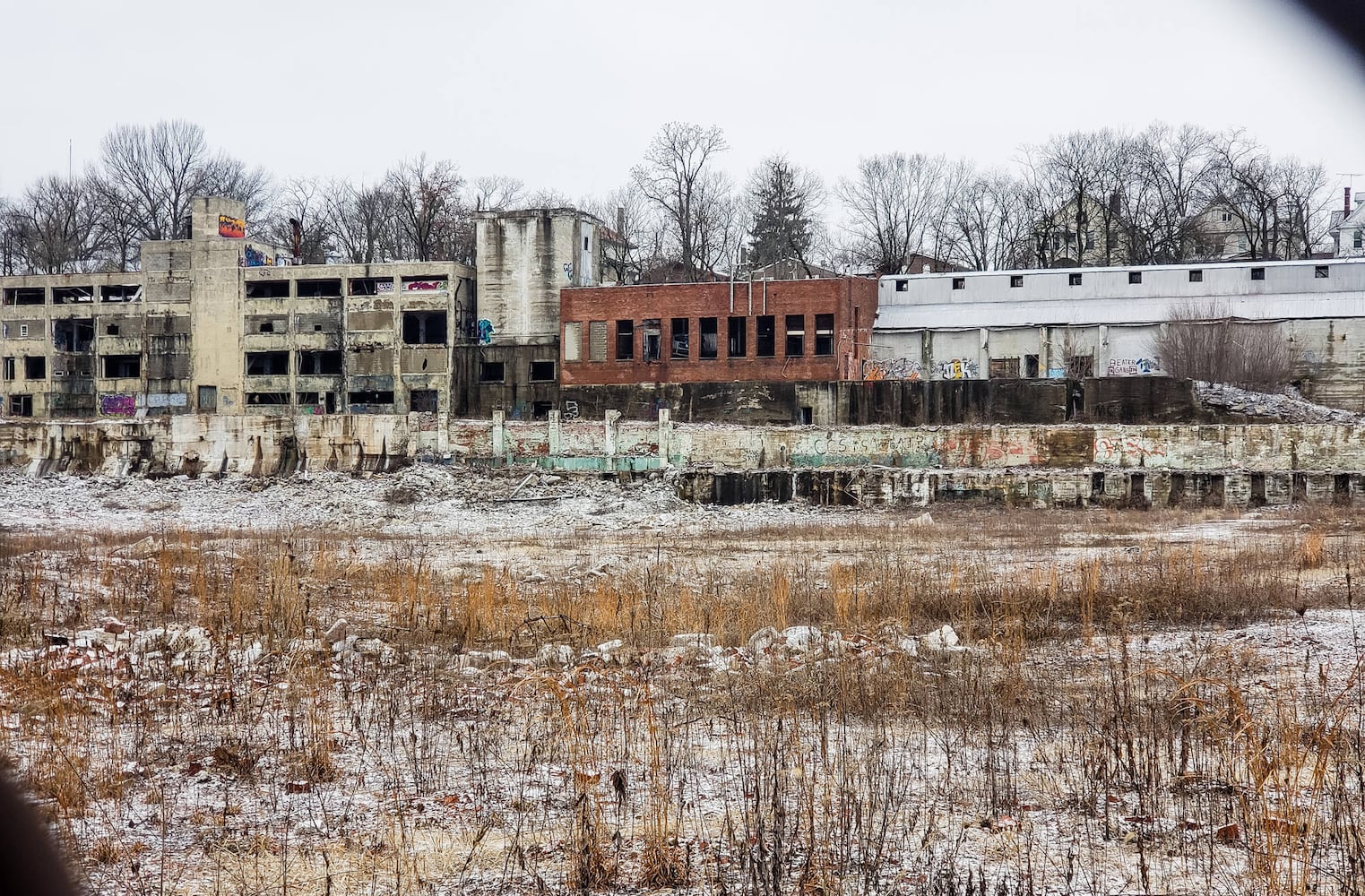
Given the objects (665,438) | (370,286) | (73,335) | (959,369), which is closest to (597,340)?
(665,438)

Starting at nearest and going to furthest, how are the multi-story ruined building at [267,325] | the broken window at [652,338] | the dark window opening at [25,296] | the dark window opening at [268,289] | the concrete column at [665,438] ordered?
the concrete column at [665,438] → the broken window at [652,338] → the multi-story ruined building at [267,325] → the dark window opening at [268,289] → the dark window opening at [25,296]

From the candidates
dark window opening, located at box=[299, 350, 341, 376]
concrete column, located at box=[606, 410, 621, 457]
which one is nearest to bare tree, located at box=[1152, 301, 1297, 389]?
concrete column, located at box=[606, 410, 621, 457]

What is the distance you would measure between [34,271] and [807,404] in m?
55.4

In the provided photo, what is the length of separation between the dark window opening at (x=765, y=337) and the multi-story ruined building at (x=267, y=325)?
10577 millimetres

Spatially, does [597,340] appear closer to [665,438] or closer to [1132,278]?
[665,438]

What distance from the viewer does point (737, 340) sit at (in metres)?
50.4

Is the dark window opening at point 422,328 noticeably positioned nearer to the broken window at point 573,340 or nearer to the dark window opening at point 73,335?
the broken window at point 573,340

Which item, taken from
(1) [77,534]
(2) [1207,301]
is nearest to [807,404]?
(2) [1207,301]

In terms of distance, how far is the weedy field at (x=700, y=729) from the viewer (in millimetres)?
6074

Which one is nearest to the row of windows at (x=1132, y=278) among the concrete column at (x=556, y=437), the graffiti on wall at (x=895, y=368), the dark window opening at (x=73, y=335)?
the graffiti on wall at (x=895, y=368)

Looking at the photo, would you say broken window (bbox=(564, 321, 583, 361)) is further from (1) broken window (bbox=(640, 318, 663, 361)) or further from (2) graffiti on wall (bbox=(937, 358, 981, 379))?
(2) graffiti on wall (bbox=(937, 358, 981, 379))

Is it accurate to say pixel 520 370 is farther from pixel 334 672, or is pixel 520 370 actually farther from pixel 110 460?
pixel 334 672

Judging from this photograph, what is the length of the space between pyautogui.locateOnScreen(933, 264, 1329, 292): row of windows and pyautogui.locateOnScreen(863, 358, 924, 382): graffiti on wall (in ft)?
13.3

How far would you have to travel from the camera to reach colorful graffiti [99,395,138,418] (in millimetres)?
62125
